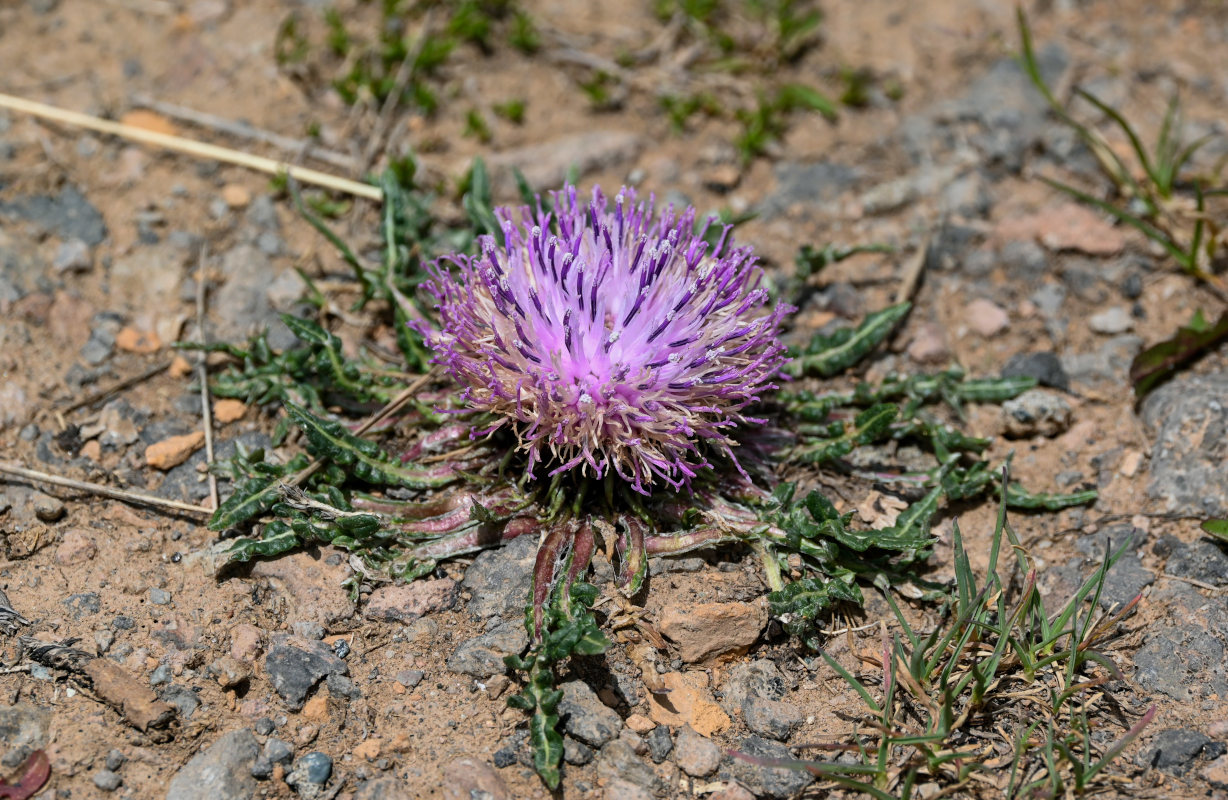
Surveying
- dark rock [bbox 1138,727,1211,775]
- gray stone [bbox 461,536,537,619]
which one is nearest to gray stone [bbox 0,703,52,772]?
gray stone [bbox 461,536,537,619]

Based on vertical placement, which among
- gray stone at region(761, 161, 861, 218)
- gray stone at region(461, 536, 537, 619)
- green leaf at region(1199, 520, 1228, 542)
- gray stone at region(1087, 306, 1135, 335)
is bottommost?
gray stone at region(461, 536, 537, 619)

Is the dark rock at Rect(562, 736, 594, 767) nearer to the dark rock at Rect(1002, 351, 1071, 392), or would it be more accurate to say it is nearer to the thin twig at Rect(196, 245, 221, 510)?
the thin twig at Rect(196, 245, 221, 510)

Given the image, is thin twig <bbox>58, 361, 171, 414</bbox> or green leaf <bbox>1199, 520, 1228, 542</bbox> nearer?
green leaf <bbox>1199, 520, 1228, 542</bbox>

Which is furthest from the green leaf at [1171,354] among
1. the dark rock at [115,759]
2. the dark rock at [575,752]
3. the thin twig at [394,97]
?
the dark rock at [115,759]

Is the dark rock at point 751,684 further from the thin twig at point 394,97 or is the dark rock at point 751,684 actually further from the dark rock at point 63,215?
the dark rock at point 63,215

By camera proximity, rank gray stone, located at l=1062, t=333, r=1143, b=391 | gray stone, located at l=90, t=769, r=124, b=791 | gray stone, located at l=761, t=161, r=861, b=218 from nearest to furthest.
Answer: gray stone, located at l=90, t=769, r=124, b=791, gray stone, located at l=1062, t=333, r=1143, b=391, gray stone, located at l=761, t=161, r=861, b=218

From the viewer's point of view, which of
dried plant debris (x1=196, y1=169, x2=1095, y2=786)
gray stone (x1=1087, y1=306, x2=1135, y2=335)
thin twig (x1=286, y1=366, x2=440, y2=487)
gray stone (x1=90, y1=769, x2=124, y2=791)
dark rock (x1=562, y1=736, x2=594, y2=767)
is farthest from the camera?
gray stone (x1=1087, y1=306, x2=1135, y2=335)
